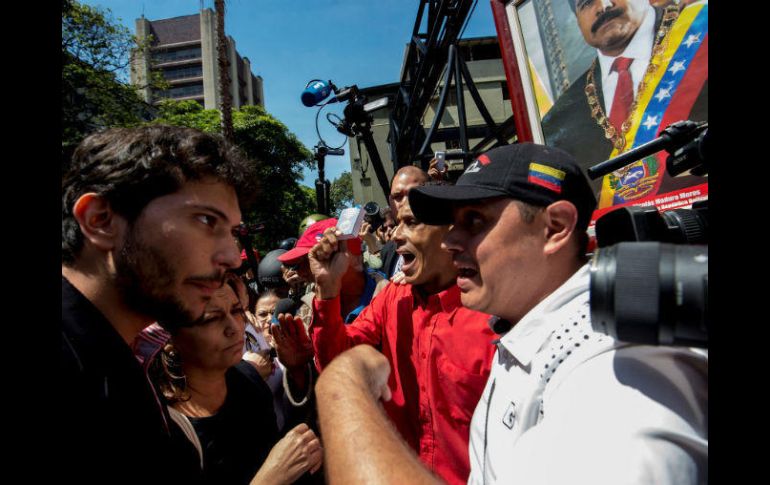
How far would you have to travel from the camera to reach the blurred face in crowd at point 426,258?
246 cm

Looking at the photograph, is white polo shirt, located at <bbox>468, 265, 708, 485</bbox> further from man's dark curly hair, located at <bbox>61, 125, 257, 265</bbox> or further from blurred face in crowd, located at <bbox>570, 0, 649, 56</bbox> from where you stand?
Result: blurred face in crowd, located at <bbox>570, 0, 649, 56</bbox>

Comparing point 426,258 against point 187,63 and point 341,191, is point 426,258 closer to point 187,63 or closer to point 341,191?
point 341,191

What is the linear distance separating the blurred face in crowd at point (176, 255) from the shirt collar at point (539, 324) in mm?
1099

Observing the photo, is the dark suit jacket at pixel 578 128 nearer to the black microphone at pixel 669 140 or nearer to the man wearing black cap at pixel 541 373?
the man wearing black cap at pixel 541 373

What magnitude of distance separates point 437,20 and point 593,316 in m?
5.64

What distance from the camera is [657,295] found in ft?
1.68

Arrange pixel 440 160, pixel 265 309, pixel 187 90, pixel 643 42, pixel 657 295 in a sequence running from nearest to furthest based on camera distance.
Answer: pixel 657 295
pixel 643 42
pixel 440 160
pixel 265 309
pixel 187 90

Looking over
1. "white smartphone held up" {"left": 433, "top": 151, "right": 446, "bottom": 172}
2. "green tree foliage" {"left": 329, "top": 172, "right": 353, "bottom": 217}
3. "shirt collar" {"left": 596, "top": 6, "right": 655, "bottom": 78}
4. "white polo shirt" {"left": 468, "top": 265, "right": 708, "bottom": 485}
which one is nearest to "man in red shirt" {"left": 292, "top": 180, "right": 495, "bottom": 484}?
"white polo shirt" {"left": 468, "top": 265, "right": 708, "bottom": 485}

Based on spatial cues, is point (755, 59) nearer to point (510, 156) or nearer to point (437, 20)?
point (510, 156)

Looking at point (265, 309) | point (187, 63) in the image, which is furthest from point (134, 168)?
point (187, 63)

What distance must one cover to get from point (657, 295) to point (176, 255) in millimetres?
1471

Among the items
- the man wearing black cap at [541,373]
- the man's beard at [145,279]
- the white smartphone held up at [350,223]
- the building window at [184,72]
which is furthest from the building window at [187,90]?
the man wearing black cap at [541,373]

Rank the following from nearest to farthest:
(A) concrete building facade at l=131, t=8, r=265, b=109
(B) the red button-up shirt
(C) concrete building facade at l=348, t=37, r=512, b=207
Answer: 1. (B) the red button-up shirt
2. (C) concrete building facade at l=348, t=37, r=512, b=207
3. (A) concrete building facade at l=131, t=8, r=265, b=109

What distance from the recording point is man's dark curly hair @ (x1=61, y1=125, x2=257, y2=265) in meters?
1.49
